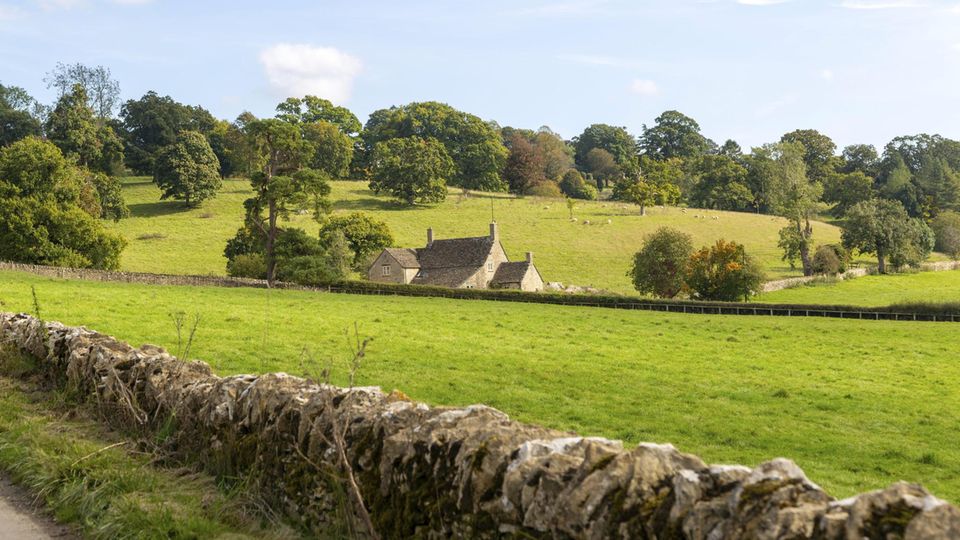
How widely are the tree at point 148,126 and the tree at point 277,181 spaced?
60706mm

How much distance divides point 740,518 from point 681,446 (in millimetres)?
11886

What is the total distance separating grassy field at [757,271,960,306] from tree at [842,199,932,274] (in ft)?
9.42

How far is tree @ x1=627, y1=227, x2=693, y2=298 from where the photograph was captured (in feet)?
211

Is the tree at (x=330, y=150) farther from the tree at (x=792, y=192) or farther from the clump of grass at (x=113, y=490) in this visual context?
the clump of grass at (x=113, y=490)

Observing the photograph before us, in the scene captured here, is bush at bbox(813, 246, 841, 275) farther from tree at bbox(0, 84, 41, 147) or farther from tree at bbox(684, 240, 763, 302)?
tree at bbox(0, 84, 41, 147)

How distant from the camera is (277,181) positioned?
59.4 meters

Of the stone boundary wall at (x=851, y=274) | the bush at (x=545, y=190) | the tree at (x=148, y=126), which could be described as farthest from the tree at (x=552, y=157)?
the stone boundary wall at (x=851, y=274)

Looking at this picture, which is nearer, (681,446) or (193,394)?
(193,394)

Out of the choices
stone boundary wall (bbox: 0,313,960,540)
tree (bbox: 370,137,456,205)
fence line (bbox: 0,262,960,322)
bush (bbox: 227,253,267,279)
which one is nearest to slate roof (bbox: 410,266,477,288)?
fence line (bbox: 0,262,960,322)

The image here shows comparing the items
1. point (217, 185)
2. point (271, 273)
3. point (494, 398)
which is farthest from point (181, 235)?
point (494, 398)

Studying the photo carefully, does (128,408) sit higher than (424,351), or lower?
higher

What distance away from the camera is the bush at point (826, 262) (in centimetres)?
8162

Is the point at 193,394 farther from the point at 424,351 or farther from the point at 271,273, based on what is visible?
the point at 271,273

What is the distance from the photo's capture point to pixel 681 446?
16.0 meters
